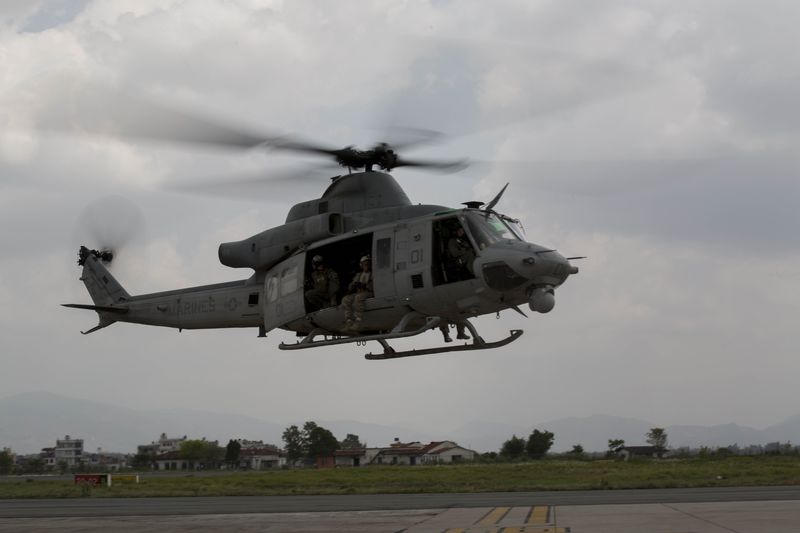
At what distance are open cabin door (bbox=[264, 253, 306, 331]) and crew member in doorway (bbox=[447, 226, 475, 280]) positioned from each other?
3778mm

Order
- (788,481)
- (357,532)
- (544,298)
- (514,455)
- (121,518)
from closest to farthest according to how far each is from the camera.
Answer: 1. (357,532)
2. (544,298)
3. (121,518)
4. (788,481)
5. (514,455)

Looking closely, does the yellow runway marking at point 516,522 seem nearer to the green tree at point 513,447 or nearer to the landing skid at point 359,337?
the landing skid at point 359,337

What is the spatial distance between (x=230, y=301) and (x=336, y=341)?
14.1 ft

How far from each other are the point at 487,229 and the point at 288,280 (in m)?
5.11

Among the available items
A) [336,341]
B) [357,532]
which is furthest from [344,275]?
[357,532]

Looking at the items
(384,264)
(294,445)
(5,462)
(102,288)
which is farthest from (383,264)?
(5,462)

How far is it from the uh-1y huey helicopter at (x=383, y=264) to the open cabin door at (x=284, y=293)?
0.08ft

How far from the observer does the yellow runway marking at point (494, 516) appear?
57.6 feet

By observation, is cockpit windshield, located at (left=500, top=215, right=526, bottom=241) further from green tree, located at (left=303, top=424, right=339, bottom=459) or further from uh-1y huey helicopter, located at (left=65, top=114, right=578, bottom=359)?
green tree, located at (left=303, top=424, right=339, bottom=459)

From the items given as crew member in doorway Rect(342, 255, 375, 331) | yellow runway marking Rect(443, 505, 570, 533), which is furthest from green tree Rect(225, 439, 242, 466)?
crew member in doorway Rect(342, 255, 375, 331)

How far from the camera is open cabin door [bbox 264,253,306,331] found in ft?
67.4

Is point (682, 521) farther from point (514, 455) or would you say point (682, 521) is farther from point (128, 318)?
point (514, 455)

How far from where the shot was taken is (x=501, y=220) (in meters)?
19.1

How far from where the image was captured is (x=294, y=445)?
364 ft
